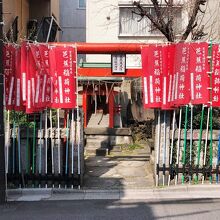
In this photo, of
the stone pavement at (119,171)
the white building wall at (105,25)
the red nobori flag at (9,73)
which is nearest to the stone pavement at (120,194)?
the stone pavement at (119,171)

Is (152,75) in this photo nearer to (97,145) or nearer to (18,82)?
(18,82)

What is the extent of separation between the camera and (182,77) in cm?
945

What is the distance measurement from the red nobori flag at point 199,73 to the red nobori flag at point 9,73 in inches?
158

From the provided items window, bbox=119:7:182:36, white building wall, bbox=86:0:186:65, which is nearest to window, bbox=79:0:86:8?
white building wall, bbox=86:0:186:65

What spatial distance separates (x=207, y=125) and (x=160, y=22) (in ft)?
14.1

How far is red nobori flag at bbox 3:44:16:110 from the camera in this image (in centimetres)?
954

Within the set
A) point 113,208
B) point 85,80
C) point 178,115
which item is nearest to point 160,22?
point 178,115

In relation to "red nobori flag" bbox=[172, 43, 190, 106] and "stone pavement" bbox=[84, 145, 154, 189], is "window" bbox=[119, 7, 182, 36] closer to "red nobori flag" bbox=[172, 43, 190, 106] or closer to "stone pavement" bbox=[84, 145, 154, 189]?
"stone pavement" bbox=[84, 145, 154, 189]

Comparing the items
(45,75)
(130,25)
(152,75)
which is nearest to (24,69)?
(45,75)

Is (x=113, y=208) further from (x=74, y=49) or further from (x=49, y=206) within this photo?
(x=74, y=49)

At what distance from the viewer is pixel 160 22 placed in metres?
12.9

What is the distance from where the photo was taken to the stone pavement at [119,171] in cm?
1068

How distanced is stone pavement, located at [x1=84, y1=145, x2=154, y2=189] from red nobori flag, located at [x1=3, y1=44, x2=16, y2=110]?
9.18ft

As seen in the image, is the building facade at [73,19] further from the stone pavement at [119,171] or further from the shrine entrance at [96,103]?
the stone pavement at [119,171]
